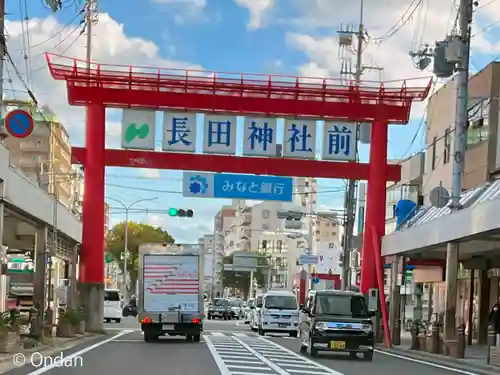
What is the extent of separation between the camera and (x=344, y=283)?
168 ft

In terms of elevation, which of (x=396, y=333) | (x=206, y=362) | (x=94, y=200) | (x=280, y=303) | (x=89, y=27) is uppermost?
(x=89, y=27)

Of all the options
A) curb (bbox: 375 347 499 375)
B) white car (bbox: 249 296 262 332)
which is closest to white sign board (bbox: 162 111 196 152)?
white car (bbox: 249 296 262 332)

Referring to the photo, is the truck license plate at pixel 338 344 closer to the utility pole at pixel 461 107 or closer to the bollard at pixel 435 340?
the utility pole at pixel 461 107

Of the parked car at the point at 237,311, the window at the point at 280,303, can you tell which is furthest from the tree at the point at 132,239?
the window at the point at 280,303

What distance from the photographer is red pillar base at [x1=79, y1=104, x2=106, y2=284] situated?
35562 mm

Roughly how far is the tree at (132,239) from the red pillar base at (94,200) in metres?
59.6

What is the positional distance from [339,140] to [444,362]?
14.3m

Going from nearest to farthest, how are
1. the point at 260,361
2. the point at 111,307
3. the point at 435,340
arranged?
1. the point at 260,361
2. the point at 435,340
3. the point at 111,307

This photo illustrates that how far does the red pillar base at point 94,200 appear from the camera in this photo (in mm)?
35562

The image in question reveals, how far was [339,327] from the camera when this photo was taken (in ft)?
79.9

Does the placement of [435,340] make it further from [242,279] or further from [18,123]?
[242,279]

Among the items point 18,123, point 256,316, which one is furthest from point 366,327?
point 256,316

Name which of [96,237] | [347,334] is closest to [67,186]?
[96,237]

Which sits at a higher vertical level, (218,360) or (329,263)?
(218,360)
